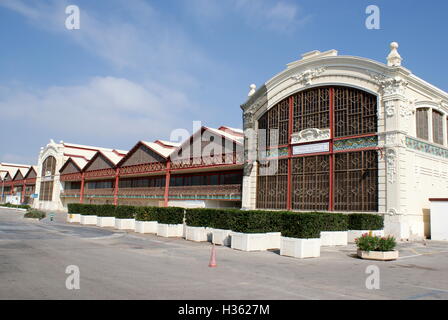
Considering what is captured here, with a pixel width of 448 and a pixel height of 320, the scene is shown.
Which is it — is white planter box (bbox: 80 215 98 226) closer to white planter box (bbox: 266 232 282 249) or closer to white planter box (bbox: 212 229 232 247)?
white planter box (bbox: 212 229 232 247)

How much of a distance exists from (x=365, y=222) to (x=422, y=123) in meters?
9.46

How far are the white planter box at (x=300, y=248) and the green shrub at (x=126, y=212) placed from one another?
673 inches

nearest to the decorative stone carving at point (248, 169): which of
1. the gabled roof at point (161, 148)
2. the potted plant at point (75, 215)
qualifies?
the gabled roof at point (161, 148)

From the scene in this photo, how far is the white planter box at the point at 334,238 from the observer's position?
2030 centimetres

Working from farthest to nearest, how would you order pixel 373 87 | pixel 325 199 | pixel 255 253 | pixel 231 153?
pixel 231 153
pixel 325 199
pixel 373 87
pixel 255 253

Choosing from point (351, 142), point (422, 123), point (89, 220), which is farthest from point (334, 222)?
point (89, 220)

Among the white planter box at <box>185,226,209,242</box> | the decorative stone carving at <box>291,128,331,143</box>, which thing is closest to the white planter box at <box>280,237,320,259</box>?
the white planter box at <box>185,226,209,242</box>

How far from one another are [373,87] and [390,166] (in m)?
5.56

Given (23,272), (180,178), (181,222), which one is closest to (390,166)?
(181,222)

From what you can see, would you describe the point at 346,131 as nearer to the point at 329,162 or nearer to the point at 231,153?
the point at 329,162

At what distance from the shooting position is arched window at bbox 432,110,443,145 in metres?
27.9

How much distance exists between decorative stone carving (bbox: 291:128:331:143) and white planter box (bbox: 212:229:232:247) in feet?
37.4

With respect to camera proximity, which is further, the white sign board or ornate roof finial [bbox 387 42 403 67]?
the white sign board
